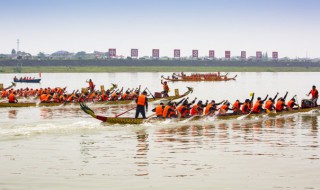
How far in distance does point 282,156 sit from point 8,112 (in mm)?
26455

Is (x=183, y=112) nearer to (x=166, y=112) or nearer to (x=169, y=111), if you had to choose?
(x=169, y=111)

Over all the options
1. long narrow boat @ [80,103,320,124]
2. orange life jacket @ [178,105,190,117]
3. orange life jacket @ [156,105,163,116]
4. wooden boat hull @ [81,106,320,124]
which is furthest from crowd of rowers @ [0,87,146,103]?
wooden boat hull @ [81,106,320,124]

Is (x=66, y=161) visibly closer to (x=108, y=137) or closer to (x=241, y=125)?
(x=108, y=137)

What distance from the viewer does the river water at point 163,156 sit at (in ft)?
57.0

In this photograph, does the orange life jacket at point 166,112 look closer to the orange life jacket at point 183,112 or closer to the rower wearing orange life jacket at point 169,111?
the rower wearing orange life jacket at point 169,111

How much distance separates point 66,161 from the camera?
68.0ft

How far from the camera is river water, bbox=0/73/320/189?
1738cm

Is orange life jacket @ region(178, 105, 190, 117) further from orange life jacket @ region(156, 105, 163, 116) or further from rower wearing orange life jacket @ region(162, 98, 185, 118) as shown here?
orange life jacket @ region(156, 105, 163, 116)

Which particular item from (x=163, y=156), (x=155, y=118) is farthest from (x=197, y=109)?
(x=163, y=156)

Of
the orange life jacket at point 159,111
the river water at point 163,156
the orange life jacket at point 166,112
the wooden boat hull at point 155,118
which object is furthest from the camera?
the orange life jacket at point 159,111

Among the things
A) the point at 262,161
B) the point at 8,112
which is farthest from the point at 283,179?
the point at 8,112

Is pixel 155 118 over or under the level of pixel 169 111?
under

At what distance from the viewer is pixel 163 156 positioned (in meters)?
21.9

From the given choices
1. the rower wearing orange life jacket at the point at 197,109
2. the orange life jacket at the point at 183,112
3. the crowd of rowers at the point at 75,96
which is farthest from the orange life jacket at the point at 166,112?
the crowd of rowers at the point at 75,96
